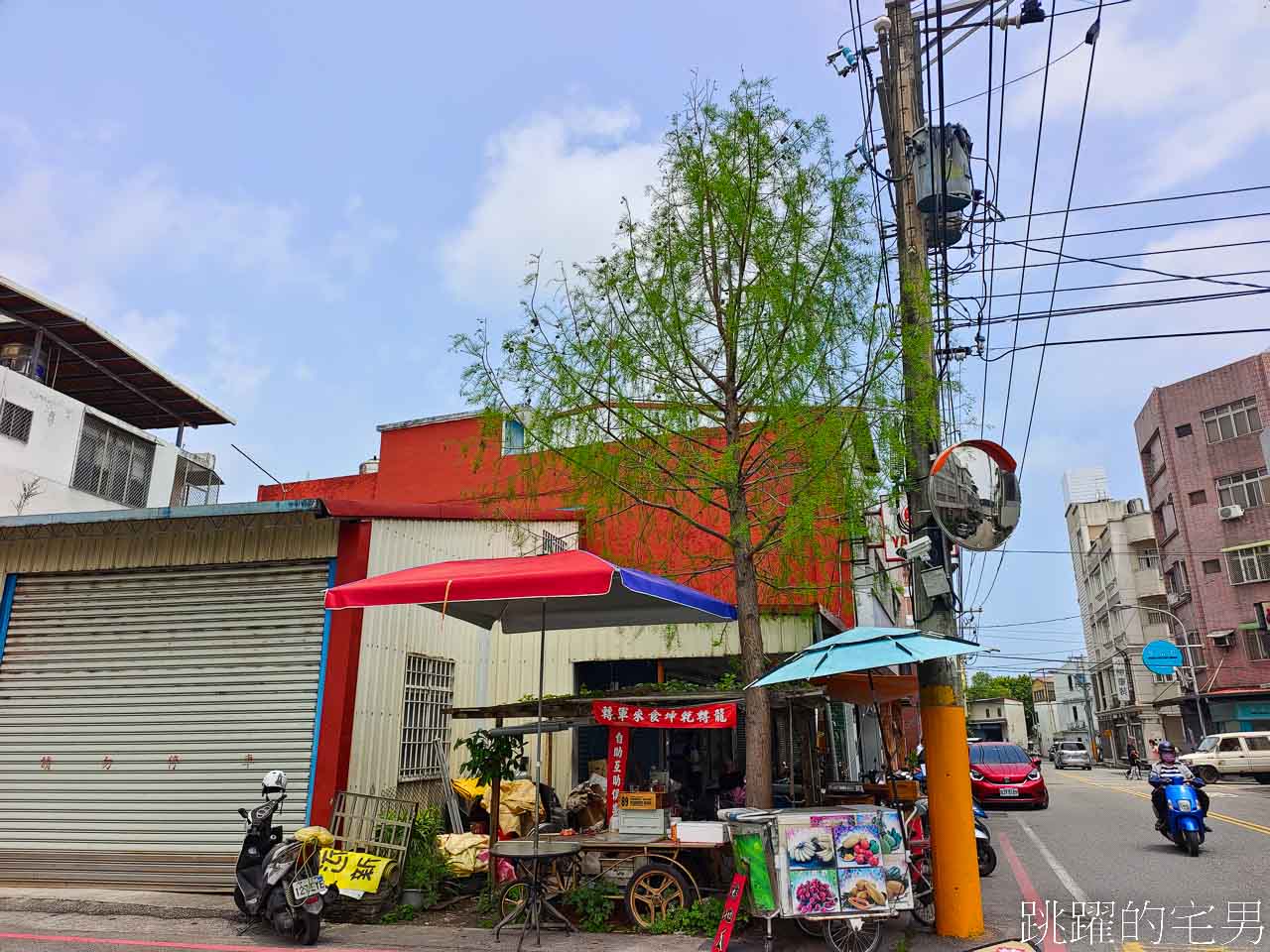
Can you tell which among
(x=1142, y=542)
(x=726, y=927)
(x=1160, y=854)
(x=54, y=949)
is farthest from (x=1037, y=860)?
(x=1142, y=542)

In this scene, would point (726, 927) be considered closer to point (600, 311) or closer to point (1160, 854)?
point (600, 311)

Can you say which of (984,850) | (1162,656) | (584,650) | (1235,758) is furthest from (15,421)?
(1235,758)

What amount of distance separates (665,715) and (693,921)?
1926 mm

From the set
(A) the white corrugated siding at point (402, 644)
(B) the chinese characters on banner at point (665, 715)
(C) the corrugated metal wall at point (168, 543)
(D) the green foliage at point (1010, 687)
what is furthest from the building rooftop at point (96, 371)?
(D) the green foliage at point (1010, 687)

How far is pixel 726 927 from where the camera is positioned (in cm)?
672

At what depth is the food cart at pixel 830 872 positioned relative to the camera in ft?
21.6

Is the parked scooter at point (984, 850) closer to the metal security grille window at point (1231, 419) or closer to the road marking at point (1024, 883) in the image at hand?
the road marking at point (1024, 883)

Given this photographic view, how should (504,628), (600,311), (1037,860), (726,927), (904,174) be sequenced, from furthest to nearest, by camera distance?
1. (1037,860)
2. (504,628)
3. (600,311)
4. (904,174)
5. (726,927)

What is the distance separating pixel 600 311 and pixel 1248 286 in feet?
25.9

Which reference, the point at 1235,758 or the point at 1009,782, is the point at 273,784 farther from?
the point at 1235,758

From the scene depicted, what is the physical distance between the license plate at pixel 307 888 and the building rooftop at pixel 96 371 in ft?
63.2

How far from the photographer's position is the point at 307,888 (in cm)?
750

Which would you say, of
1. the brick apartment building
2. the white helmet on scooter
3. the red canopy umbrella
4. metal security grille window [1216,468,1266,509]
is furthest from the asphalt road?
metal security grille window [1216,468,1266,509]

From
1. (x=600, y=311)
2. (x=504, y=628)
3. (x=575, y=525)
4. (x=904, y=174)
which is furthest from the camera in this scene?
(x=575, y=525)
